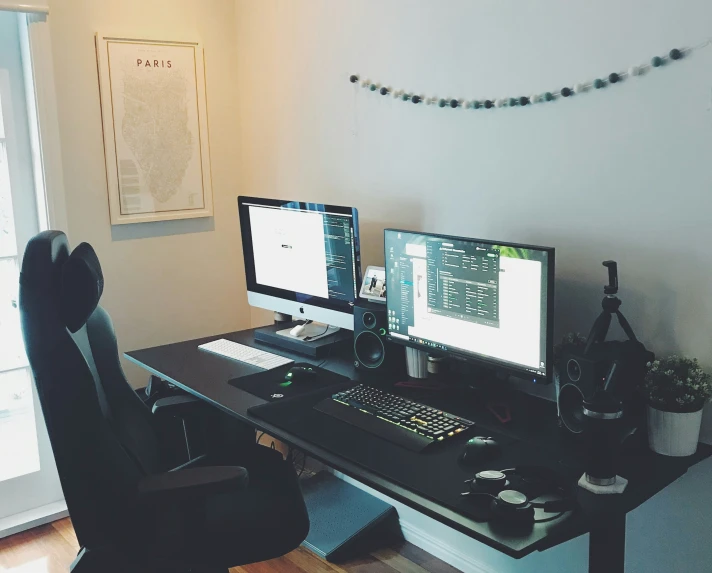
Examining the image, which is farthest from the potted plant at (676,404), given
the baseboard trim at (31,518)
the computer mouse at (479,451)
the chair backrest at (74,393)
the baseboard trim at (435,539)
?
the baseboard trim at (31,518)

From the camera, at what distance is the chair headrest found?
1646mm

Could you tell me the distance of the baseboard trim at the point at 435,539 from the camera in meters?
2.52

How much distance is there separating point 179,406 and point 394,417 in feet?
2.18

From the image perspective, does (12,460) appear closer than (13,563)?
No

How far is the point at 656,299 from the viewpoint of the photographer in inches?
75.0

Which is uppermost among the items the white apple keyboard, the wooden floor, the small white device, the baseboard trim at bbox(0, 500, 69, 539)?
the small white device

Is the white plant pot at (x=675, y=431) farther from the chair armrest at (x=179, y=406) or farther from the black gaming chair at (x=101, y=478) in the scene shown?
the chair armrest at (x=179, y=406)

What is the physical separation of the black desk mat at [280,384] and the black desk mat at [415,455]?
14cm

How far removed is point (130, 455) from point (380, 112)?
1.42m

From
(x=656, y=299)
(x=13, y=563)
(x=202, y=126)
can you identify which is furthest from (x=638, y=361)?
(x=13, y=563)

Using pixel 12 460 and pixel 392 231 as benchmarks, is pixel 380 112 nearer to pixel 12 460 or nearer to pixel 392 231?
pixel 392 231

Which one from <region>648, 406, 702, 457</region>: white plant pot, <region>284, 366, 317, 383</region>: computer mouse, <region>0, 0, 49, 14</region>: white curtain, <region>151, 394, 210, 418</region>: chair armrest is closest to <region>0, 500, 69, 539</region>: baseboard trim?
<region>151, 394, 210, 418</region>: chair armrest

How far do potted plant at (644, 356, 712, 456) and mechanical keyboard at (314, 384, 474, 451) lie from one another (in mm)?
439

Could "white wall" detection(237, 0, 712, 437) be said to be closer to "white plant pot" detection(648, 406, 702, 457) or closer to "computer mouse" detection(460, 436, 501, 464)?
"white plant pot" detection(648, 406, 702, 457)
